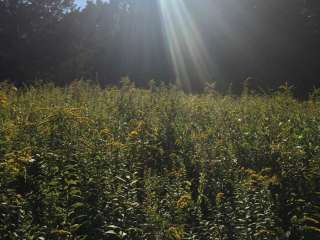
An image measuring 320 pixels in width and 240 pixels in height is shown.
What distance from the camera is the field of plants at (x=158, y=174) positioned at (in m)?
3.88

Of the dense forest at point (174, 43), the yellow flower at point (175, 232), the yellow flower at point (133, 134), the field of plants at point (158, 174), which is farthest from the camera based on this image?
the dense forest at point (174, 43)

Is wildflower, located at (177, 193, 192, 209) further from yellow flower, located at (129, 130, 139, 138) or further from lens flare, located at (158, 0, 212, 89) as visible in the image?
lens flare, located at (158, 0, 212, 89)

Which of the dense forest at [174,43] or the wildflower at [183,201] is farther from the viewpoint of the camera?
the dense forest at [174,43]

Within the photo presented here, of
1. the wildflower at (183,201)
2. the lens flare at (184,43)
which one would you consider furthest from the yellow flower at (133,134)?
the lens flare at (184,43)

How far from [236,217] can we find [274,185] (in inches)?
48.9

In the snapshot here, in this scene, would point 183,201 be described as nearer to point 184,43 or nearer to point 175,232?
point 175,232

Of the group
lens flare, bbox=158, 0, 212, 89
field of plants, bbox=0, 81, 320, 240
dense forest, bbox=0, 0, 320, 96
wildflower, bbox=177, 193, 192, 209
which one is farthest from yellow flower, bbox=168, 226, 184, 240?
lens flare, bbox=158, 0, 212, 89

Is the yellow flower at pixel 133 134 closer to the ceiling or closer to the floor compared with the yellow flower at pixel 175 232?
closer to the ceiling

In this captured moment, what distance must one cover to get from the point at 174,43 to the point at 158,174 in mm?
21791

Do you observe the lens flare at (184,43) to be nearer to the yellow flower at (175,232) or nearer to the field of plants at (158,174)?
the field of plants at (158,174)

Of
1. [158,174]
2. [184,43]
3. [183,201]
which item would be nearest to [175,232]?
[183,201]

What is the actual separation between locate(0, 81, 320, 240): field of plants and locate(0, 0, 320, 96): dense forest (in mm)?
14205

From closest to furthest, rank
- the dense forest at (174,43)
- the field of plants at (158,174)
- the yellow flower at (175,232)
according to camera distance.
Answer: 1. the yellow flower at (175,232)
2. the field of plants at (158,174)
3. the dense forest at (174,43)

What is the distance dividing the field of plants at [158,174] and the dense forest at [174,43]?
46.6 ft
